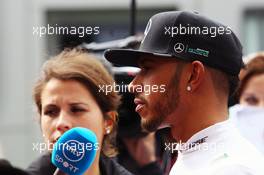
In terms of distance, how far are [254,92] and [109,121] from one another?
0.79m

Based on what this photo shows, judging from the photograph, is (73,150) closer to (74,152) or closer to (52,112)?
(74,152)

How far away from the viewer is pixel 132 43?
2.00 m

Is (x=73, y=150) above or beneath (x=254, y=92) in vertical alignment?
above

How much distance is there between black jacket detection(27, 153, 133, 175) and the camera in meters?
1.66

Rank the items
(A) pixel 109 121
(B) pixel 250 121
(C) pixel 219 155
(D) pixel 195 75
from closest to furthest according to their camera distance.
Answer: (C) pixel 219 155
(D) pixel 195 75
(A) pixel 109 121
(B) pixel 250 121

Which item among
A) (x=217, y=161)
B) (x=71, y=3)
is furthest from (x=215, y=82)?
(x=71, y=3)

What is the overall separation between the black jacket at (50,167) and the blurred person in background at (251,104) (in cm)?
63

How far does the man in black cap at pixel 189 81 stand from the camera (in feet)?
4.65

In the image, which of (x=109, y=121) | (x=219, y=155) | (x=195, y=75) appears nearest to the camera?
(x=219, y=155)

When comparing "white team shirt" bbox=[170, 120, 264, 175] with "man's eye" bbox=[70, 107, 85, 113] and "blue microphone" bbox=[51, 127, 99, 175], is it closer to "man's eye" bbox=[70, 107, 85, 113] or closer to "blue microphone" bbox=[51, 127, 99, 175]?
"blue microphone" bbox=[51, 127, 99, 175]

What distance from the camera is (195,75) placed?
1.42 meters

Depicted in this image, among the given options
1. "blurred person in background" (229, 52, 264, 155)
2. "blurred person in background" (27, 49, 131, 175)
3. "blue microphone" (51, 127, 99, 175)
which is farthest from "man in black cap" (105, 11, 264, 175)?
"blurred person in background" (229, 52, 264, 155)

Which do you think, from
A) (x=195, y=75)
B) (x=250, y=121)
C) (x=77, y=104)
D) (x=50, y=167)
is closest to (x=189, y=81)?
(x=195, y=75)

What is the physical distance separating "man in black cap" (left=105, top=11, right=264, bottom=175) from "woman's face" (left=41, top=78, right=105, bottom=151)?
22 cm
